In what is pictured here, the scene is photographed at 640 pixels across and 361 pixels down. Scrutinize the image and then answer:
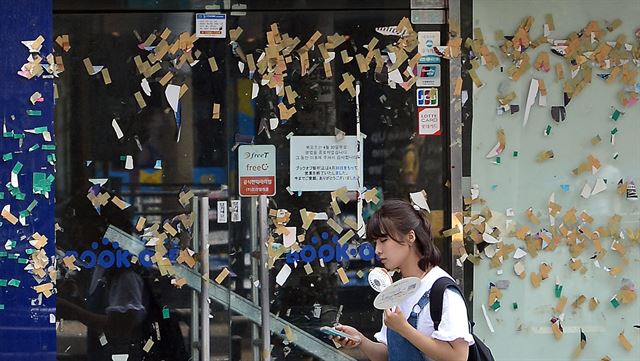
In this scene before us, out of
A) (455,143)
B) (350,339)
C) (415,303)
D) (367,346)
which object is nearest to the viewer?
(415,303)

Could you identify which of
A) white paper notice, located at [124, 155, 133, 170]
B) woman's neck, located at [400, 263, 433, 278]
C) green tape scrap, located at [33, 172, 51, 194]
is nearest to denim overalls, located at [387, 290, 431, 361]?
woman's neck, located at [400, 263, 433, 278]

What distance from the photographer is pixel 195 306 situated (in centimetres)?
516

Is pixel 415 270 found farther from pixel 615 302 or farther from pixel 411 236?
pixel 615 302

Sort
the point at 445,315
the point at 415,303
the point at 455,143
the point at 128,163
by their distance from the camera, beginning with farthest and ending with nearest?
the point at 455,143, the point at 128,163, the point at 415,303, the point at 445,315

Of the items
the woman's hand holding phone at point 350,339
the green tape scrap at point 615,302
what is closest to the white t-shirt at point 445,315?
the woman's hand holding phone at point 350,339

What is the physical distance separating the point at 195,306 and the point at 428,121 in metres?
1.66

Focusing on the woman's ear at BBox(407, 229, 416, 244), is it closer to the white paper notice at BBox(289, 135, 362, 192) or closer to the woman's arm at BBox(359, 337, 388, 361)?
the woman's arm at BBox(359, 337, 388, 361)

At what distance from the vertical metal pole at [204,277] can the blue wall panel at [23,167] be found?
0.80 metres

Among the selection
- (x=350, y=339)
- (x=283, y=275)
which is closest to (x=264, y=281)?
(x=283, y=275)

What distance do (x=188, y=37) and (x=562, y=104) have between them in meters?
2.13

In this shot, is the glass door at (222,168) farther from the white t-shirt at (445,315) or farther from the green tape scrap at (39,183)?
the white t-shirt at (445,315)

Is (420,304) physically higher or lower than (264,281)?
higher

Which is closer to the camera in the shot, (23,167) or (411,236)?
(411,236)

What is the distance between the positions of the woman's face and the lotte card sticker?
1.90m
